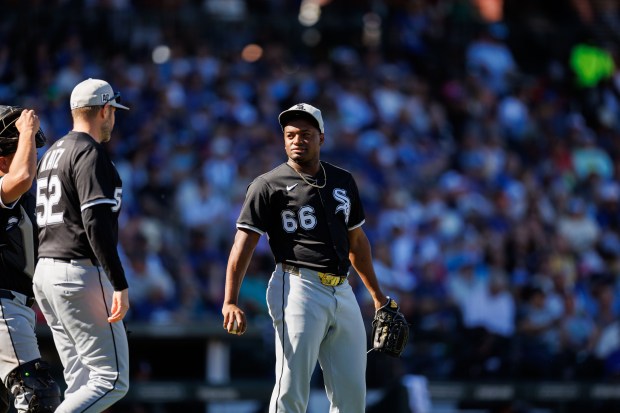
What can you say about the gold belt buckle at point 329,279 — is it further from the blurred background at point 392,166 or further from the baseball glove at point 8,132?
the blurred background at point 392,166

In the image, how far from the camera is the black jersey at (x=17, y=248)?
6.36 meters

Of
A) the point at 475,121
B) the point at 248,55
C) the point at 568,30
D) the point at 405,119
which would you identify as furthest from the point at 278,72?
the point at 568,30

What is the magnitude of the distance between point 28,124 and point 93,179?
516mm

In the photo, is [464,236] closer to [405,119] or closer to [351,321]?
[405,119]

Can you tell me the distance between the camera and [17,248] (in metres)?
6.41

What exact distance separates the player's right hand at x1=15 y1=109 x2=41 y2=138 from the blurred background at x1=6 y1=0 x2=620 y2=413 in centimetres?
378

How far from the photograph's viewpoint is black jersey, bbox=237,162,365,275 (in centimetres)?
635

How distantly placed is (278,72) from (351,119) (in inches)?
50.4

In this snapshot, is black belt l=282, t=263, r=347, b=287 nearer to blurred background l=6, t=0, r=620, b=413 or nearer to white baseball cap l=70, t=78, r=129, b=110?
white baseball cap l=70, t=78, r=129, b=110

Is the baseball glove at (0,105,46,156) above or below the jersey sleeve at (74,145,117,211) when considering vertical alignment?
above

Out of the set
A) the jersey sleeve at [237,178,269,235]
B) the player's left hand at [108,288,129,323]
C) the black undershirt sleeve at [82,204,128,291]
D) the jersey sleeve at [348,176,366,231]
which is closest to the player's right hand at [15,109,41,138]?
the black undershirt sleeve at [82,204,128,291]

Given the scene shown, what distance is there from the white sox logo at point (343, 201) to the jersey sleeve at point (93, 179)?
130 cm

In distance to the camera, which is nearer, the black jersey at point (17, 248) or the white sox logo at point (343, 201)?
the black jersey at point (17, 248)

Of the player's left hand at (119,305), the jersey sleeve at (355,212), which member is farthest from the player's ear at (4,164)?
the jersey sleeve at (355,212)
